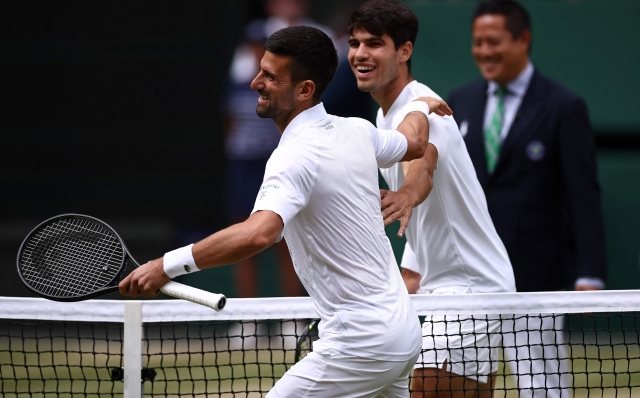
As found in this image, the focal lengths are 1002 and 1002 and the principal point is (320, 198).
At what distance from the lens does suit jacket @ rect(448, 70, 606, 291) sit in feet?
18.1

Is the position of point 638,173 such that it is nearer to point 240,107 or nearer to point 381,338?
point 240,107

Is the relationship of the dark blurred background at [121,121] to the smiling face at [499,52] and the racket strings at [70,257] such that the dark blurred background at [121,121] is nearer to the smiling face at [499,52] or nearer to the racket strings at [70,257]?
the smiling face at [499,52]

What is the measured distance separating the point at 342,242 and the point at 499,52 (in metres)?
2.90

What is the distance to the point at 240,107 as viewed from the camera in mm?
8609

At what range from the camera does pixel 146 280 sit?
126 inches

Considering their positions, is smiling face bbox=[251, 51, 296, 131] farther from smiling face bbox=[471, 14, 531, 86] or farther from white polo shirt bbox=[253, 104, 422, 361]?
smiling face bbox=[471, 14, 531, 86]

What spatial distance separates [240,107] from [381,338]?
18.1 feet

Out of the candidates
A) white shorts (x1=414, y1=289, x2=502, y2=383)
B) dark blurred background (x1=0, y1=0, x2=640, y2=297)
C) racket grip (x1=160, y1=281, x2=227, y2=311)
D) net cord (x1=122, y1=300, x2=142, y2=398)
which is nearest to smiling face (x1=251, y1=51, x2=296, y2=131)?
racket grip (x1=160, y1=281, x2=227, y2=311)

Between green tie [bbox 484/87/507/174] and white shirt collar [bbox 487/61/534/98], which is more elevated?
white shirt collar [bbox 487/61/534/98]

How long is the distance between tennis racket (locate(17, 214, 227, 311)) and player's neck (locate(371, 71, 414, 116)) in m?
1.34

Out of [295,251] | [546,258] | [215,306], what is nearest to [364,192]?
[295,251]

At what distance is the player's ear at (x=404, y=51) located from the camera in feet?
14.1

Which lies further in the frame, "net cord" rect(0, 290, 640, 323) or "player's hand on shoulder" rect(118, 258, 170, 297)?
"net cord" rect(0, 290, 640, 323)

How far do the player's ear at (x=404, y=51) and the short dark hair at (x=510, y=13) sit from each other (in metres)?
1.71
